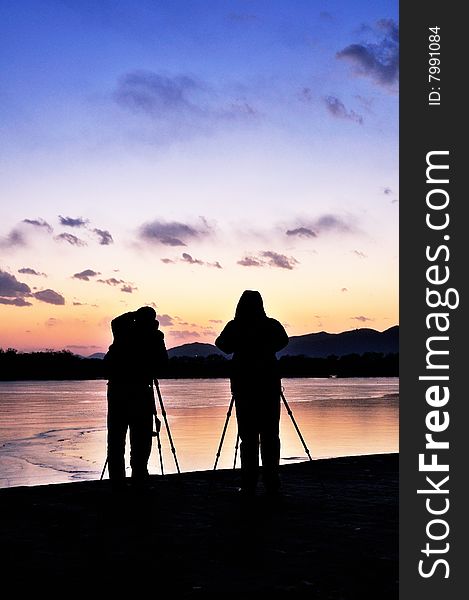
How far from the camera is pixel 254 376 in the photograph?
9.19 meters

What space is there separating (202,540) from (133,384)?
2.85 meters

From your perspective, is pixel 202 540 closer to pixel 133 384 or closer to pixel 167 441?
pixel 133 384

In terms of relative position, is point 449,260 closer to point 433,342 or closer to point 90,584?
point 433,342

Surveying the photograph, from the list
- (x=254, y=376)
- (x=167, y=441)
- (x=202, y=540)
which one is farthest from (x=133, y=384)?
(x=167, y=441)

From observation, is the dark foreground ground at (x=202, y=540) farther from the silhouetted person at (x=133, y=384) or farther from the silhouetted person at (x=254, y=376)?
the silhouetted person at (x=254, y=376)

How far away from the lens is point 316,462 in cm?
1291

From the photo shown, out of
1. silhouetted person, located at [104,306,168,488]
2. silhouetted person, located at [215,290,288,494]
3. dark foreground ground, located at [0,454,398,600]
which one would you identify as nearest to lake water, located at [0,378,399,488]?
silhouetted person, located at [104,306,168,488]

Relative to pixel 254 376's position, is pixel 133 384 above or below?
Answer: below

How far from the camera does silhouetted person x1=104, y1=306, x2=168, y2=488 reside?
968 centimetres

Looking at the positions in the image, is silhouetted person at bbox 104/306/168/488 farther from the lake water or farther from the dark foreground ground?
the lake water

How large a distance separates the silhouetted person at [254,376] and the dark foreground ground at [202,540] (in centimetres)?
56

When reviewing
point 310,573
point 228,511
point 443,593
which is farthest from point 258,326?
point 443,593

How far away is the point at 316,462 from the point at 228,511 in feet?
14.4

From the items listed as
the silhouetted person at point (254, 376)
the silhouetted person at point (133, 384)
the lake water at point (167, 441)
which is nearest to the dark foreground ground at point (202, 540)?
the silhouetted person at point (133, 384)
